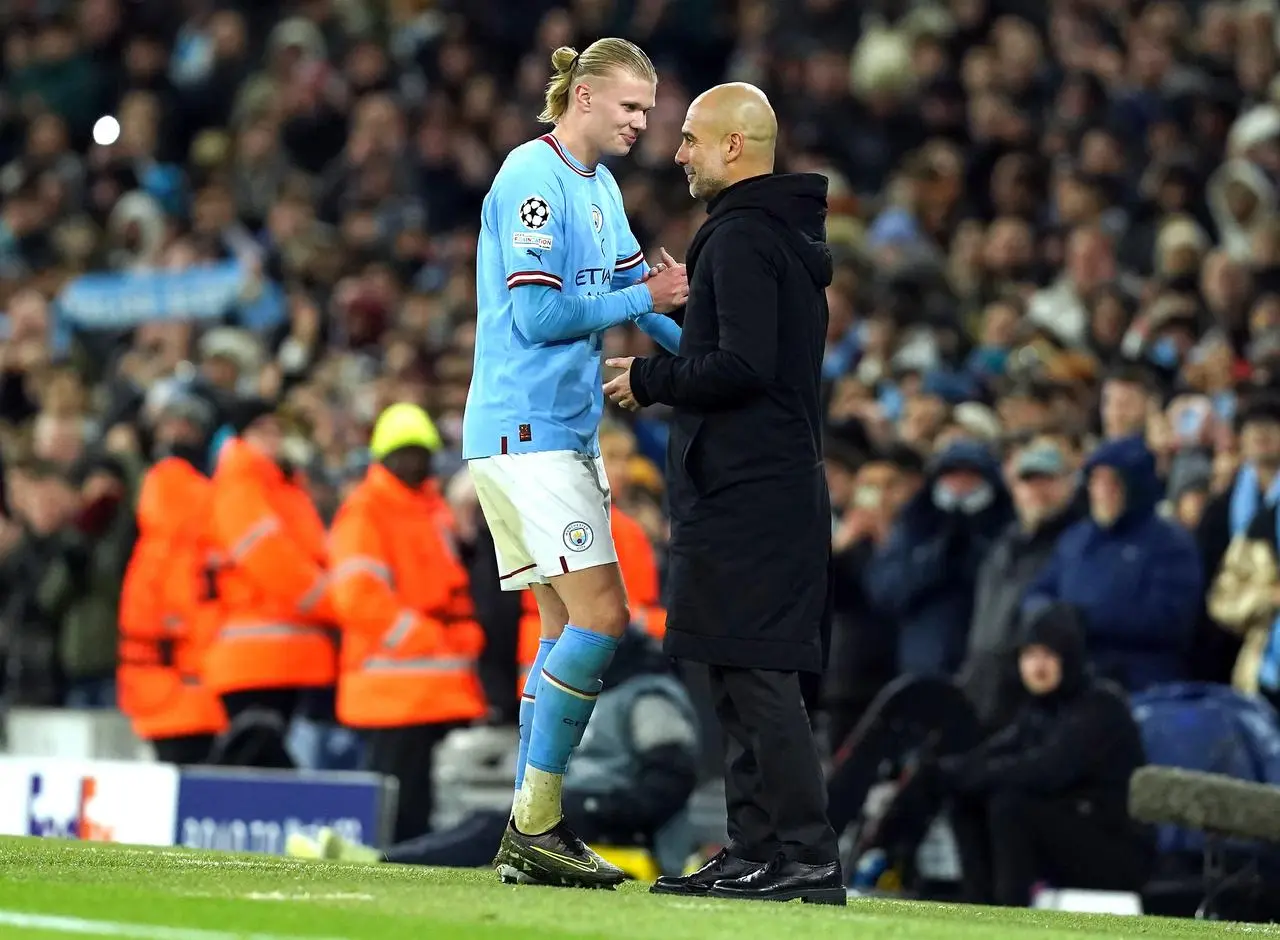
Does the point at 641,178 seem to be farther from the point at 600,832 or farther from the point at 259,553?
the point at 600,832

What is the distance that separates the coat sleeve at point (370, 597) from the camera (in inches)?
479

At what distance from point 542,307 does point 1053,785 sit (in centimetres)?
419

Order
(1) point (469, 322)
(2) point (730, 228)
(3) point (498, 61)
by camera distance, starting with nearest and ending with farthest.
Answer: (2) point (730, 228) < (1) point (469, 322) < (3) point (498, 61)

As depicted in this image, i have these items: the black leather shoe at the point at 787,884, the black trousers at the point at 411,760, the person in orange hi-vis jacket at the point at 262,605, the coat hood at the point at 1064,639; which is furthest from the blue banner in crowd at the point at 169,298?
the black leather shoe at the point at 787,884

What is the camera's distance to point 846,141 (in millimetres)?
17484

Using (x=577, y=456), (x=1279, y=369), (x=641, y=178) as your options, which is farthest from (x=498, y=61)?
(x=577, y=456)

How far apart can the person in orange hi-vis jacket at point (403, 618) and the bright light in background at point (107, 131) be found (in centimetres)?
984

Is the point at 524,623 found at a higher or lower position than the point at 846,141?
lower

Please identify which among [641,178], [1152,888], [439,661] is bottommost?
[1152,888]

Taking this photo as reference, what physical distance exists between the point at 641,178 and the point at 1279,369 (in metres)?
6.84

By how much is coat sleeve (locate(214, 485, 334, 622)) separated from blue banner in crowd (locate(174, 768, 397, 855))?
6.27ft

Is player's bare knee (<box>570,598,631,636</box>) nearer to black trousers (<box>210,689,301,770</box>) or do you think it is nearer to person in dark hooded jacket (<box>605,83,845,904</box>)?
person in dark hooded jacket (<box>605,83,845,904</box>)

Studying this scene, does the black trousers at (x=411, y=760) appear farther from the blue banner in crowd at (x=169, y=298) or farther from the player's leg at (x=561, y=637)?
the blue banner in crowd at (x=169, y=298)

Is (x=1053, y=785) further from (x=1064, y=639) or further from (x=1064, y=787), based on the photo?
(x=1064, y=639)
